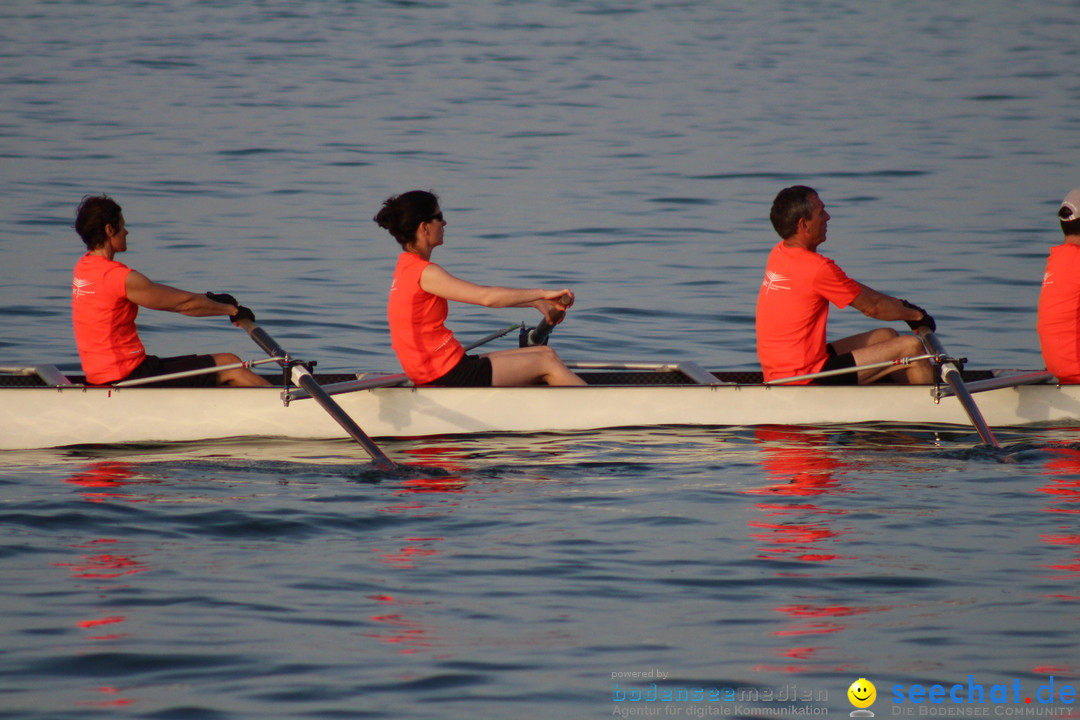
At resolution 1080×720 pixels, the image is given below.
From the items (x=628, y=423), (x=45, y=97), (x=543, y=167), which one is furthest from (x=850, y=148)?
(x=628, y=423)

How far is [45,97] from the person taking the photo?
80.1ft

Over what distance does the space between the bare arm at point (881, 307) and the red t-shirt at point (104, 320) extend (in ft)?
12.9

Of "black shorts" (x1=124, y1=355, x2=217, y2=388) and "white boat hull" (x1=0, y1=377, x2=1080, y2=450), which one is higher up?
"black shorts" (x1=124, y1=355, x2=217, y2=388)

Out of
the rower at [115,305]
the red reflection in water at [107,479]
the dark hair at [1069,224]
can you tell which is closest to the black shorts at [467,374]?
the rower at [115,305]

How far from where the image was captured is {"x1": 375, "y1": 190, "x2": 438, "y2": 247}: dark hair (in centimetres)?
790

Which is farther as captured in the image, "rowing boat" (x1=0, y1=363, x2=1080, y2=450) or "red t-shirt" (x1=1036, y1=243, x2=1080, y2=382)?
"red t-shirt" (x1=1036, y1=243, x2=1080, y2=382)

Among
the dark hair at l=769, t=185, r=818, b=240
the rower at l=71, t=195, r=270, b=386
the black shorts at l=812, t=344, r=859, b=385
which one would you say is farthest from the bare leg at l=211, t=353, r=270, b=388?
→ the black shorts at l=812, t=344, r=859, b=385

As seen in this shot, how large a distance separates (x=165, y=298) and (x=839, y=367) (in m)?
3.76

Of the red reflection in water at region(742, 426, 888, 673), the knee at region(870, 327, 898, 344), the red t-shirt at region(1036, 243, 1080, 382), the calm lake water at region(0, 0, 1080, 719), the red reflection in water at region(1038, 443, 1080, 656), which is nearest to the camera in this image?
the calm lake water at region(0, 0, 1080, 719)

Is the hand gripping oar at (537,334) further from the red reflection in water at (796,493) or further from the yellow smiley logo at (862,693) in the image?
the yellow smiley logo at (862,693)

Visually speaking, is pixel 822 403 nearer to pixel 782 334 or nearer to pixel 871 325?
pixel 782 334

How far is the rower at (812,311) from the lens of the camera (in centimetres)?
819

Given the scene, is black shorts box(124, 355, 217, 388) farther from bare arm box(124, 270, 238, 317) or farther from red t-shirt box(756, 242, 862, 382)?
red t-shirt box(756, 242, 862, 382)

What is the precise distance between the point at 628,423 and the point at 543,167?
40.2 feet
